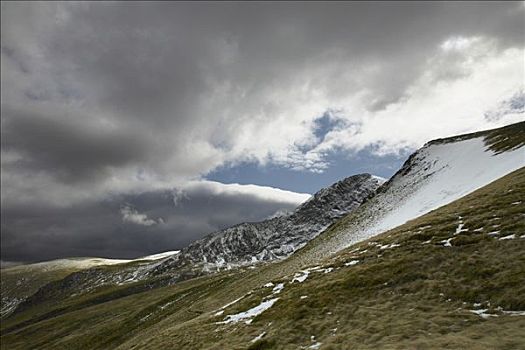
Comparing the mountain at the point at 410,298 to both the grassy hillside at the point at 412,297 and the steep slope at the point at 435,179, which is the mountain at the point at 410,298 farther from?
the steep slope at the point at 435,179

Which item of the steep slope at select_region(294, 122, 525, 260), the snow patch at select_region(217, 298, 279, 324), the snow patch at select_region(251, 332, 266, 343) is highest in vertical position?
the steep slope at select_region(294, 122, 525, 260)

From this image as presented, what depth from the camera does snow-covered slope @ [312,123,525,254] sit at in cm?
5841

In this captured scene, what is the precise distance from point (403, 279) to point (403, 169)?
Result: 82.5 metres

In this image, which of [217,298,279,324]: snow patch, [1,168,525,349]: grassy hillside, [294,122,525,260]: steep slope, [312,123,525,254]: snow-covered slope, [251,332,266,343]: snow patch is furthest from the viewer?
[294,122,525,260]: steep slope

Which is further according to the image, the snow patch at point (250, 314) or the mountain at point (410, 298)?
the snow patch at point (250, 314)

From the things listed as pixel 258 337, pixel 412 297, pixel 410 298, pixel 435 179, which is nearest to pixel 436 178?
pixel 435 179

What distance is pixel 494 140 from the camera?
7662 centimetres

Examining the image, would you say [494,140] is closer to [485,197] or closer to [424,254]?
[485,197]

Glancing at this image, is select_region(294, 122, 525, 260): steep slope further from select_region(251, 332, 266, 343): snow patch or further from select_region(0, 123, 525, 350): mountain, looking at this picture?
select_region(251, 332, 266, 343): snow patch

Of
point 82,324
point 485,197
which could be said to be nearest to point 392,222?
point 485,197

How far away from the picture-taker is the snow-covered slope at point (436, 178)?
192 ft

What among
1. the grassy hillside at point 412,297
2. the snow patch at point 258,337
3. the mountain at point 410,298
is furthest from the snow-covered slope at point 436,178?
the snow patch at point 258,337

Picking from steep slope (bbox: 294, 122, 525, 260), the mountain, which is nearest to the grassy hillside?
the mountain

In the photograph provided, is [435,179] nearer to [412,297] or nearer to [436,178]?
[436,178]
